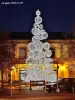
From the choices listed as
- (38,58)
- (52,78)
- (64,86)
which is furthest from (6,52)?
(64,86)

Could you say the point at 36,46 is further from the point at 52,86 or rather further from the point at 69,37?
the point at 69,37

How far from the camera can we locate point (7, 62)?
1624 inches

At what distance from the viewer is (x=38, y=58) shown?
124 feet

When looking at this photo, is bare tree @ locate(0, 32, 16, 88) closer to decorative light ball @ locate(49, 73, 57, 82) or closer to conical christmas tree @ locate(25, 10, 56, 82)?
conical christmas tree @ locate(25, 10, 56, 82)

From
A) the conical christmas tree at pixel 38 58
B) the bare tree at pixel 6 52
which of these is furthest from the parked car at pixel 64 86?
the bare tree at pixel 6 52

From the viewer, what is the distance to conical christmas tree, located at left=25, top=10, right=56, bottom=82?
37.8 m

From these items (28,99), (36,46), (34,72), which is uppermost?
(36,46)

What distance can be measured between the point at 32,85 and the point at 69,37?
1285cm

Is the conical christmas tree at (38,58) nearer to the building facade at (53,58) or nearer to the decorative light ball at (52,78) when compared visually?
the decorative light ball at (52,78)

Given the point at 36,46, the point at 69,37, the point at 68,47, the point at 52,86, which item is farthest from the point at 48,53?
the point at 69,37

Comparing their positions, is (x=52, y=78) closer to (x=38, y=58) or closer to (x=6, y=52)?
(x=38, y=58)

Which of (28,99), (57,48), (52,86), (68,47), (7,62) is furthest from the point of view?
(57,48)

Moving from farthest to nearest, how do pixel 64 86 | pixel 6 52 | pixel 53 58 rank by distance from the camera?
pixel 53 58 < pixel 6 52 < pixel 64 86

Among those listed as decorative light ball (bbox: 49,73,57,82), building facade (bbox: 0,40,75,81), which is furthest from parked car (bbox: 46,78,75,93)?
building facade (bbox: 0,40,75,81)
